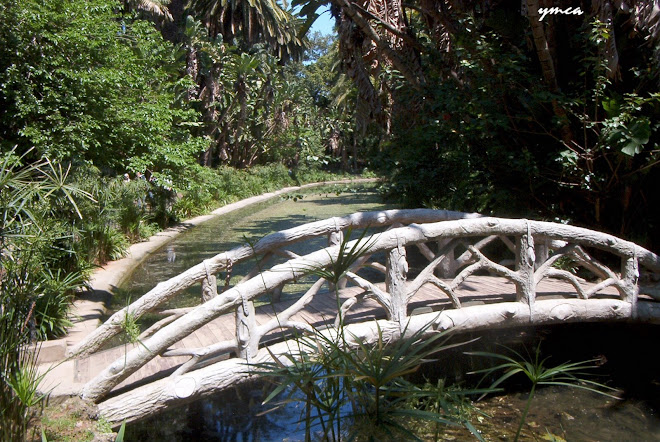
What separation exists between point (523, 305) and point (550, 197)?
3.68 metres

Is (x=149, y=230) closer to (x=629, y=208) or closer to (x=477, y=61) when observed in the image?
(x=477, y=61)

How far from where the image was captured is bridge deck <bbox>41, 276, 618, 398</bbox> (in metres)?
4.70

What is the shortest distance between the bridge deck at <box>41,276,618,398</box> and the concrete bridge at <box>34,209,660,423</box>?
0.01m

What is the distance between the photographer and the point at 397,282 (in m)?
4.87

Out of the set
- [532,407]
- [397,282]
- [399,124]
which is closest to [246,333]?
[397,282]

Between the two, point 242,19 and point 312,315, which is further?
point 242,19

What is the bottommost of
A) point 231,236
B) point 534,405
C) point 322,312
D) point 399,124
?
point 534,405

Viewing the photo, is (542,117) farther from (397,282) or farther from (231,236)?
(231,236)

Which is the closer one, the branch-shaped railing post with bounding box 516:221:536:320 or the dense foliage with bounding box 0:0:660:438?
the branch-shaped railing post with bounding box 516:221:536:320

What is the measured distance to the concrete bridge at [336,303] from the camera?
4.26 metres

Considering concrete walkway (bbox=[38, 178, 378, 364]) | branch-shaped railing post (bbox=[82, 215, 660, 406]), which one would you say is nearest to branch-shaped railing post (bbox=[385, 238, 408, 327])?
branch-shaped railing post (bbox=[82, 215, 660, 406])

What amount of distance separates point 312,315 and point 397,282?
1.20 meters

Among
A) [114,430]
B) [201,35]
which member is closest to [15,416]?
[114,430]

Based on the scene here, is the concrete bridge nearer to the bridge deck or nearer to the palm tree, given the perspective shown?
the bridge deck
